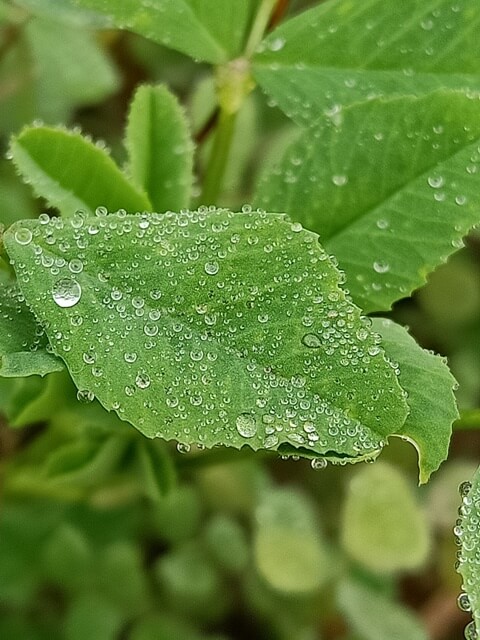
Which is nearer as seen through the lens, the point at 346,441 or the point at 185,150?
the point at 346,441

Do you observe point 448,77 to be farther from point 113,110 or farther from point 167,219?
point 113,110

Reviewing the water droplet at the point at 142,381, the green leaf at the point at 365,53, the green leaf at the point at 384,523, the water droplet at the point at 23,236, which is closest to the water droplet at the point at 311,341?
the water droplet at the point at 142,381

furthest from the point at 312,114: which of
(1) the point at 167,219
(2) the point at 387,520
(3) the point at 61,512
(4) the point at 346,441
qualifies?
(3) the point at 61,512

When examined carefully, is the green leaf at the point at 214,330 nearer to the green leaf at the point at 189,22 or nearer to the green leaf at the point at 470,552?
the green leaf at the point at 470,552

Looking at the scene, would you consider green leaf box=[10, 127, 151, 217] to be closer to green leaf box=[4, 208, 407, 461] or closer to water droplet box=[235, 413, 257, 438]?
→ green leaf box=[4, 208, 407, 461]

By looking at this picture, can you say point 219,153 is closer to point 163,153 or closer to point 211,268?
point 163,153

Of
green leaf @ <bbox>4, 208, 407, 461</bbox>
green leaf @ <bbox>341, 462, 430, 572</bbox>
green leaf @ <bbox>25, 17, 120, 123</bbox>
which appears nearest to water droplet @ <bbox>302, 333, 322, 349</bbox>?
green leaf @ <bbox>4, 208, 407, 461</bbox>

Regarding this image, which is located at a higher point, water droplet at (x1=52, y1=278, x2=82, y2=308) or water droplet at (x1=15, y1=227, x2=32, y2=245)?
water droplet at (x1=15, y1=227, x2=32, y2=245)
